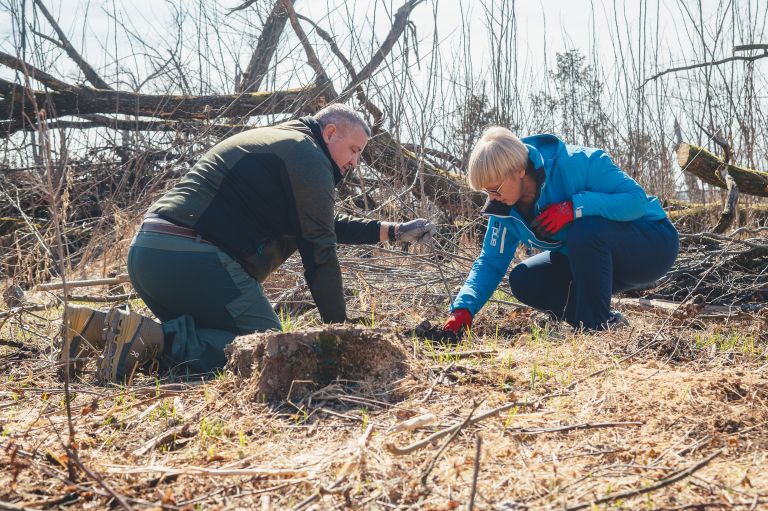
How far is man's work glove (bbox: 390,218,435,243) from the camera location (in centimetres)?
349

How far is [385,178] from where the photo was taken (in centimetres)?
545

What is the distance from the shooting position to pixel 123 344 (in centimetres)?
276

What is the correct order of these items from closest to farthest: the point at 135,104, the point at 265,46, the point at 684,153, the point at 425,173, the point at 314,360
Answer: the point at 314,360 < the point at 684,153 < the point at 425,173 < the point at 135,104 < the point at 265,46

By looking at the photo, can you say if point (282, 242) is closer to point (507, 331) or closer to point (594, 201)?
Result: point (507, 331)

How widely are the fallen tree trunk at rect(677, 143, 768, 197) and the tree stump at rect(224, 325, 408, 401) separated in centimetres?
345

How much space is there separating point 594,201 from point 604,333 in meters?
0.65

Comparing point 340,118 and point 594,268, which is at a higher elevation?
point 340,118

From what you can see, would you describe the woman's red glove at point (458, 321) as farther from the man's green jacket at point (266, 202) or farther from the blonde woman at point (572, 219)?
the man's green jacket at point (266, 202)

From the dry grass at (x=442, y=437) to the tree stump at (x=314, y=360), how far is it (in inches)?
2.1

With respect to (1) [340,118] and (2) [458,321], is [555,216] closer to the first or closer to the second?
(2) [458,321]

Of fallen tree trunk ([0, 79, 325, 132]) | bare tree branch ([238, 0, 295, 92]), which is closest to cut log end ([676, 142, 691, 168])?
fallen tree trunk ([0, 79, 325, 132])

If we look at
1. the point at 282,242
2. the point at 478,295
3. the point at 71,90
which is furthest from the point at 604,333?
the point at 71,90

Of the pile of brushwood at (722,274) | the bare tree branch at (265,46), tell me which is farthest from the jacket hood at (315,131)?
the bare tree branch at (265,46)

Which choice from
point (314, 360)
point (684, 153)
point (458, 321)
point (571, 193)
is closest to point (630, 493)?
point (314, 360)
